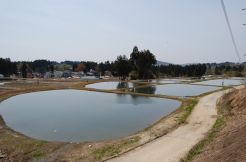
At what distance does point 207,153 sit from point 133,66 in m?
86.4

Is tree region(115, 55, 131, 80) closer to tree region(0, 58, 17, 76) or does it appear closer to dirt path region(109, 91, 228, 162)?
tree region(0, 58, 17, 76)

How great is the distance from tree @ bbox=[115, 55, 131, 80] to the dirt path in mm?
68929

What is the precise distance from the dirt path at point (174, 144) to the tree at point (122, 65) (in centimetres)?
6893

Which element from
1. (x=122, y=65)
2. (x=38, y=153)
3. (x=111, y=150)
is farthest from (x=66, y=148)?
(x=122, y=65)

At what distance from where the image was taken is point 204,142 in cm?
1823

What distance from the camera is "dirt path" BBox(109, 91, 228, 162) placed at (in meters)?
15.9

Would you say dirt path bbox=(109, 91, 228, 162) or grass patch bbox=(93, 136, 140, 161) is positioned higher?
dirt path bbox=(109, 91, 228, 162)

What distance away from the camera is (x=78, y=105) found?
1515 inches

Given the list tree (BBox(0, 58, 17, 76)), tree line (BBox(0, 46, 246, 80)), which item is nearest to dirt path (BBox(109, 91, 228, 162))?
tree line (BBox(0, 46, 246, 80))

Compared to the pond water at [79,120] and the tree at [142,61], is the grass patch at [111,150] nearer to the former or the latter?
the pond water at [79,120]

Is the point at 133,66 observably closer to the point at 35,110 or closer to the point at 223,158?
the point at 35,110

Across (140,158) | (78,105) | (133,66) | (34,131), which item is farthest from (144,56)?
(140,158)

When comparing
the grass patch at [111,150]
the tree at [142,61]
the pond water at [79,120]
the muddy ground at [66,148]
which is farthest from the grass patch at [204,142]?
the tree at [142,61]

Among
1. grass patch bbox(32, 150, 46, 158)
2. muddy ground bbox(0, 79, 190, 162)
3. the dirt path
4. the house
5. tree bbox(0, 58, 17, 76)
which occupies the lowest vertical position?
grass patch bbox(32, 150, 46, 158)
